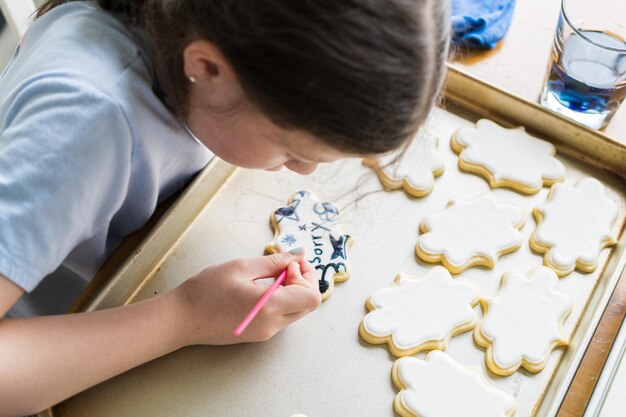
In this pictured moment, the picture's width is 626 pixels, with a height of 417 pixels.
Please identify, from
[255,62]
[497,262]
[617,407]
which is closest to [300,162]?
[255,62]

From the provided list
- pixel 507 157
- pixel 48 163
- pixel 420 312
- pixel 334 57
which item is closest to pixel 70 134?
pixel 48 163

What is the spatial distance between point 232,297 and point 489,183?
0.34 m

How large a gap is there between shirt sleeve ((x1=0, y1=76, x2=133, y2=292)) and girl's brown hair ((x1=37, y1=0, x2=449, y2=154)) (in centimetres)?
9

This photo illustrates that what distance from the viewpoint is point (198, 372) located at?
64cm

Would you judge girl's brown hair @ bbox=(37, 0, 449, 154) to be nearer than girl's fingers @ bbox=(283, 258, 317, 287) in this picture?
Yes

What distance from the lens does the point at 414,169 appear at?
0.78 meters

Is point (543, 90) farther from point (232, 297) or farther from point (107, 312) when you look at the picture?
point (107, 312)

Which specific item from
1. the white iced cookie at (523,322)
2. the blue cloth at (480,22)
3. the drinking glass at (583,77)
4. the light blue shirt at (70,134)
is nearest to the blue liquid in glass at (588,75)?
the drinking glass at (583,77)

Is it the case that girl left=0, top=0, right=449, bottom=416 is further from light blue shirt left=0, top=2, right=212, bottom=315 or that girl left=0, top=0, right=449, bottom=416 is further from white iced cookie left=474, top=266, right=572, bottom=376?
white iced cookie left=474, top=266, right=572, bottom=376

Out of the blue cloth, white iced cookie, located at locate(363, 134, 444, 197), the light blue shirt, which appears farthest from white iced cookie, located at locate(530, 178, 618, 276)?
the light blue shirt

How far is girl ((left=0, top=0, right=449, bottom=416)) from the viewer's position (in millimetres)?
457

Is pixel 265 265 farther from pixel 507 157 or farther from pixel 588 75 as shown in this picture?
pixel 588 75

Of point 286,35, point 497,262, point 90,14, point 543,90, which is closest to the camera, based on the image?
point 286,35

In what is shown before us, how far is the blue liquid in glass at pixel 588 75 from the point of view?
2.61 feet
